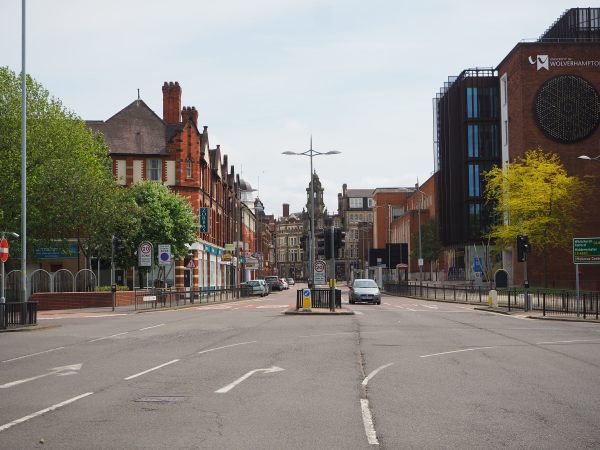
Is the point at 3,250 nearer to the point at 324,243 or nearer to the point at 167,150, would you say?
the point at 324,243

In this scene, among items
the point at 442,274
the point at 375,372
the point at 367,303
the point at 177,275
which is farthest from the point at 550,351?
the point at 442,274

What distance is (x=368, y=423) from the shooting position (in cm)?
866

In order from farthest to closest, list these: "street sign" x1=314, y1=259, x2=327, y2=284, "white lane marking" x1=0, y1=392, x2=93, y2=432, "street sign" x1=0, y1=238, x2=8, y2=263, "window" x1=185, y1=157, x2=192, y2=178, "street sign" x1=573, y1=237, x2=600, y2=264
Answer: "window" x1=185, y1=157, x2=192, y2=178 < "street sign" x1=314, y1=259, x2=327, y2=284 < "street sign" x1=573, y1=237, x2=600, y2=264 < "street sign" x1=0, y1=238, x2=8, y2=263 < "white lane marking" x1=0, y1=392, x2=93, y2=432

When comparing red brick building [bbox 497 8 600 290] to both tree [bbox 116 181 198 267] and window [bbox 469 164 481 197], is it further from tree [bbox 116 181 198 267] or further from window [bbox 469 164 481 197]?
tree [bbox 116 181 198 267]

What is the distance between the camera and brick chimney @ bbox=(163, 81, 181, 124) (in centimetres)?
6150

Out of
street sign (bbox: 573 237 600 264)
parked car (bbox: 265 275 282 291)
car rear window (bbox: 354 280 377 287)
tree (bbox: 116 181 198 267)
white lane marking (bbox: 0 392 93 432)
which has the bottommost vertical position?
parked car (bbox: 265 275 282 291)

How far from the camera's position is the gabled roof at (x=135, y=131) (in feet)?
190

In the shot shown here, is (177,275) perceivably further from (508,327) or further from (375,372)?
(375,372)

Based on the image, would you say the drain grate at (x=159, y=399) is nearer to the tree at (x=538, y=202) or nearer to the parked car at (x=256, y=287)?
the tree at (x=538, y=202)

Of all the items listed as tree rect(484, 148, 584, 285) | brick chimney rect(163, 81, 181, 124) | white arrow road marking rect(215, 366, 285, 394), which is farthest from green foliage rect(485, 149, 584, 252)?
white arrow road marking rect(215, 366, 285, 394)

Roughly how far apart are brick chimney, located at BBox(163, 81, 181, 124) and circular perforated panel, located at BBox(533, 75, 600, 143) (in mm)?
34595

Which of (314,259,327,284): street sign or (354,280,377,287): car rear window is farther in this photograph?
(354,280,377,287): car rear window

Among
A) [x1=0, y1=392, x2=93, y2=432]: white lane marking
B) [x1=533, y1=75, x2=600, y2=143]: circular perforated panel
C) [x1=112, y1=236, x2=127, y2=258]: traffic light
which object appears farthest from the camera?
[x1=533, y1=75, x2=600, y2=143]: circular perforated panel

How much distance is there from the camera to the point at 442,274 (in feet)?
344
